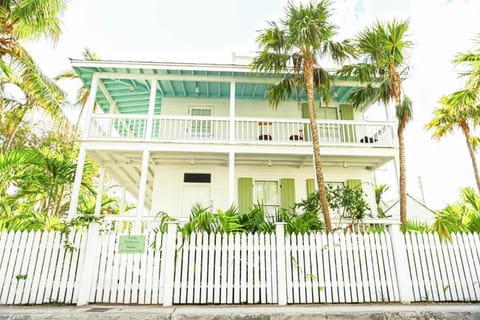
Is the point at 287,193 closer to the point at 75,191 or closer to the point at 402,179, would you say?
the point at 402,179

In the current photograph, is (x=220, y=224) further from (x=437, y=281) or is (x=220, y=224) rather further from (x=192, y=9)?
(x=192, y=9)

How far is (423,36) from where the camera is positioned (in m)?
8.25

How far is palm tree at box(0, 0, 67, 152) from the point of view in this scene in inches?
286

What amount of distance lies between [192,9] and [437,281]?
13098 mm

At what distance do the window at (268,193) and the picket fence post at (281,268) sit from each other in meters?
5.32

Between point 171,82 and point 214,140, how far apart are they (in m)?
3.47

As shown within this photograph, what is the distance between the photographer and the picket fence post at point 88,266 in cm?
493

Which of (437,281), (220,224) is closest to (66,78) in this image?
(220,224)

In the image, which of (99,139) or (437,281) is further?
(99,139)

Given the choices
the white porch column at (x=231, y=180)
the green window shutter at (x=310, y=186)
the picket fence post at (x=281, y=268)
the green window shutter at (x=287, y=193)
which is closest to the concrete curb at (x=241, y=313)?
the picket fence post at (x=281, y=268)

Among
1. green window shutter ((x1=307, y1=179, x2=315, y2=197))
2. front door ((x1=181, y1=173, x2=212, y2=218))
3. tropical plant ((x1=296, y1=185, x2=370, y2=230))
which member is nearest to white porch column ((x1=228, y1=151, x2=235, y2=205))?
tropical plant ((x1=296, y1=185, x2=370, y2=230))

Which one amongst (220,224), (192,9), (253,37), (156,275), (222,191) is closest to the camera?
(156,275)

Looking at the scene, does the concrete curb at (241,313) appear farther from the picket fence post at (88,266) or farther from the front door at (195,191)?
the front door at (195,191)

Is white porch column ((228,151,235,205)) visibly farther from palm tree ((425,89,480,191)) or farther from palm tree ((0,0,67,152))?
palm tree ((425,89,480,191))
